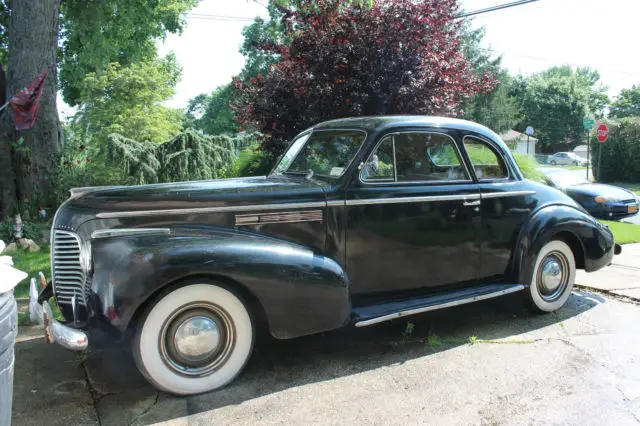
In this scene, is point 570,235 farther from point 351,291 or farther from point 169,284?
point 169,284

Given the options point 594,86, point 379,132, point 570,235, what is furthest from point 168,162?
point 594,86

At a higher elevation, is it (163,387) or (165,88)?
(165,88)

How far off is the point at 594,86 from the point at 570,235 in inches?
3179

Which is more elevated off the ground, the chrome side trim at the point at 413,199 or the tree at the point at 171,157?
the tree at the point at 171,157

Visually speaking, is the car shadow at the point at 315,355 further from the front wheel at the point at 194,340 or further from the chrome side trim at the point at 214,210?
the chrome side trim at the point at 214,210

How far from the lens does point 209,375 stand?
124 inches

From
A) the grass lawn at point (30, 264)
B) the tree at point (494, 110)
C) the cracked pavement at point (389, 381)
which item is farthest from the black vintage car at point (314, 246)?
the tree at point (494, 110)

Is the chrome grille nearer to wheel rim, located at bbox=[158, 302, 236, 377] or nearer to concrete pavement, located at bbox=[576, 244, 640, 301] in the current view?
wheel rim, located at bbox=[158, 302, 236, 377]

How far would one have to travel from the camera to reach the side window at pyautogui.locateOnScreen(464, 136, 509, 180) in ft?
14.4

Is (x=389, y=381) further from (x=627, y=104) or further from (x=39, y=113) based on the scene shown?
(x=627, y=104)

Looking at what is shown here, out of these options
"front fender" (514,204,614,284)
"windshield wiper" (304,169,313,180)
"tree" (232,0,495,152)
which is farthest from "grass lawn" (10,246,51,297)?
"front fender" (514,204,614,284)

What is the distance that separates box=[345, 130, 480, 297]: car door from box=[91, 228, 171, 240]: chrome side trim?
53.9 inches

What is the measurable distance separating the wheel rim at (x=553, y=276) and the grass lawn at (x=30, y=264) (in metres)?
5.31

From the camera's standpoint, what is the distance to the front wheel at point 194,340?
297cm
